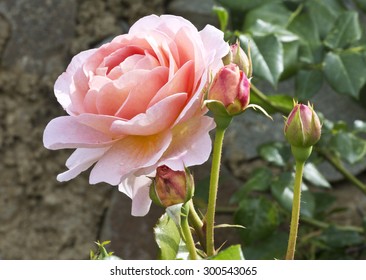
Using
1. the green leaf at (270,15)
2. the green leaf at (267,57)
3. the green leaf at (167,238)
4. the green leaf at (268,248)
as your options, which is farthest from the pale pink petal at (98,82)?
the green leaf at (268,248)

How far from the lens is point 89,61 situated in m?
0.51

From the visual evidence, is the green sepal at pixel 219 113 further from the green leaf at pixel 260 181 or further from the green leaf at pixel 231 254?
the green leaf at pixel 260 181

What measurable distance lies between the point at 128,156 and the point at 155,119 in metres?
0.03

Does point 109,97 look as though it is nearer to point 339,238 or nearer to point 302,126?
point 302,126

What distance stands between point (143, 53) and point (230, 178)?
115 cm

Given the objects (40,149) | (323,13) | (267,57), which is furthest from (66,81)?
(40,149)

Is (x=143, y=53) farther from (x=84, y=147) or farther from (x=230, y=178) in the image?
(x=230, y=178)

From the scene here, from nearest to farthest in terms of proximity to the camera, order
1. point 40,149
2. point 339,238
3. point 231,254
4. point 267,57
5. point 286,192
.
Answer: point 231,254 < point 267,57 < point 286,192 < point 339,238 < point 40,149

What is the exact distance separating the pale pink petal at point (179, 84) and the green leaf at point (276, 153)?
830 mm

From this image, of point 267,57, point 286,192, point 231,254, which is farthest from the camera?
point 286,192

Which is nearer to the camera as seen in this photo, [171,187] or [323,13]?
[171,187]

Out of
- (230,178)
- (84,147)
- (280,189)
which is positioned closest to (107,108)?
(84,147)

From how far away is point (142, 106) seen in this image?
1.56ft
